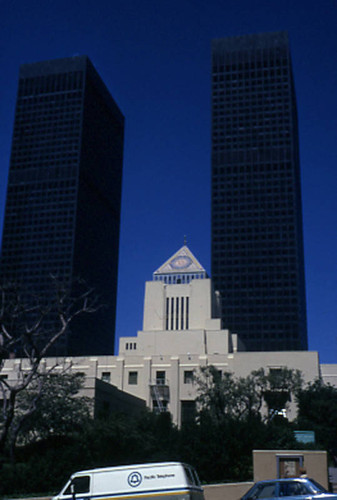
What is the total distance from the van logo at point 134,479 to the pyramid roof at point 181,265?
8746cm

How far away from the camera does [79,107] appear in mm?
192875

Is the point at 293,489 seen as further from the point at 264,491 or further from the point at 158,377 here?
the point at 158,377

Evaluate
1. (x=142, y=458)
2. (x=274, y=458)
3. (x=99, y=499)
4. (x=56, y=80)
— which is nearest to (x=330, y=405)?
(x=142, y=458)

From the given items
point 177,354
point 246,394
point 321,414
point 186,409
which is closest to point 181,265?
point 177,354

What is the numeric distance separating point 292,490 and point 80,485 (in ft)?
23.2

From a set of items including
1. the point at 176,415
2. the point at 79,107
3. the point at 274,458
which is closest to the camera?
the point at 274,458

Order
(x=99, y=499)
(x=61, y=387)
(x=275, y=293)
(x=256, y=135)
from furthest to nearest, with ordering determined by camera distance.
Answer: (x=256, y=135) < (x=275, y=293) < (x=61, y=387) < (x=99, y=499)

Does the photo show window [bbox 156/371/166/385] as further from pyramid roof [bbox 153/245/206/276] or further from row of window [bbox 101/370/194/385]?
pyramid roof [bbox 153/245/206/276]

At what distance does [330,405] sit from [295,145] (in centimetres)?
11901

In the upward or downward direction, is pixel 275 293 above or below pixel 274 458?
above

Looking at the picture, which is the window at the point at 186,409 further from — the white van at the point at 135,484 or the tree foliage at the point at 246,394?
the white van at the point at 135,484

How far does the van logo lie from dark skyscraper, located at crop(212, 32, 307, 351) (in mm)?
137296

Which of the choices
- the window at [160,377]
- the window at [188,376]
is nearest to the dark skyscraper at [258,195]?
the window at [188,376]

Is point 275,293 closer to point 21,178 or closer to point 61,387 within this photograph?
point 21,178
